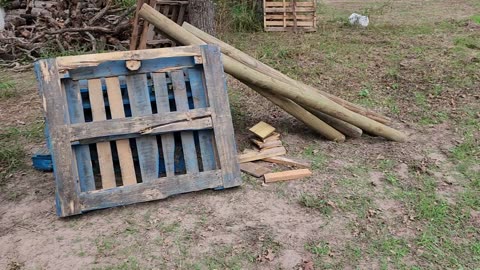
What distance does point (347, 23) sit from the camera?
27.4ft

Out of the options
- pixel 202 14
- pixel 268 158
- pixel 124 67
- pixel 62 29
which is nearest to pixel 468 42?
pixel 202 14

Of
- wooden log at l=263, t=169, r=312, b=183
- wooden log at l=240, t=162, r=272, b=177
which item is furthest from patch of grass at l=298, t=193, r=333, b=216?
wooden log at l=240, t=162, r=272, b=177

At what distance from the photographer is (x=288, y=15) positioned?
27.2 feet

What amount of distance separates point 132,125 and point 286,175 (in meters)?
1.15

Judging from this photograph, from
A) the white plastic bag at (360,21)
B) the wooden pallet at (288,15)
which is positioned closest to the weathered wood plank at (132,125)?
the wooden pallet at (288,15)

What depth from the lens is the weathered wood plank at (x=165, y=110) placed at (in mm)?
3018

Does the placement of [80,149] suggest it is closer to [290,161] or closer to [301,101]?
[290,161]

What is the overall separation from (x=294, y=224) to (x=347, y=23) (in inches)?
254

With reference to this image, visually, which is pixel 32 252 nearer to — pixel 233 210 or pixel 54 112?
pixel 54 112

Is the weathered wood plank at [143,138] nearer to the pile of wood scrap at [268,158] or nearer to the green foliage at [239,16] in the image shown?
the pile of wood scrap at [268,158]

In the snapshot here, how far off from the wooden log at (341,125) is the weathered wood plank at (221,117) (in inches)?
42.1

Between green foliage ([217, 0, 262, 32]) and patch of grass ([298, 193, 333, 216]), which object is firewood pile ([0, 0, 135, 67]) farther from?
patch of grass ([298, 193, 333, 216])

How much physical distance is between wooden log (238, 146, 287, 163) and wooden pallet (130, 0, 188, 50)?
116 inches

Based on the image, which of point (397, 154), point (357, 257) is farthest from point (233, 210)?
point (397, 154)
